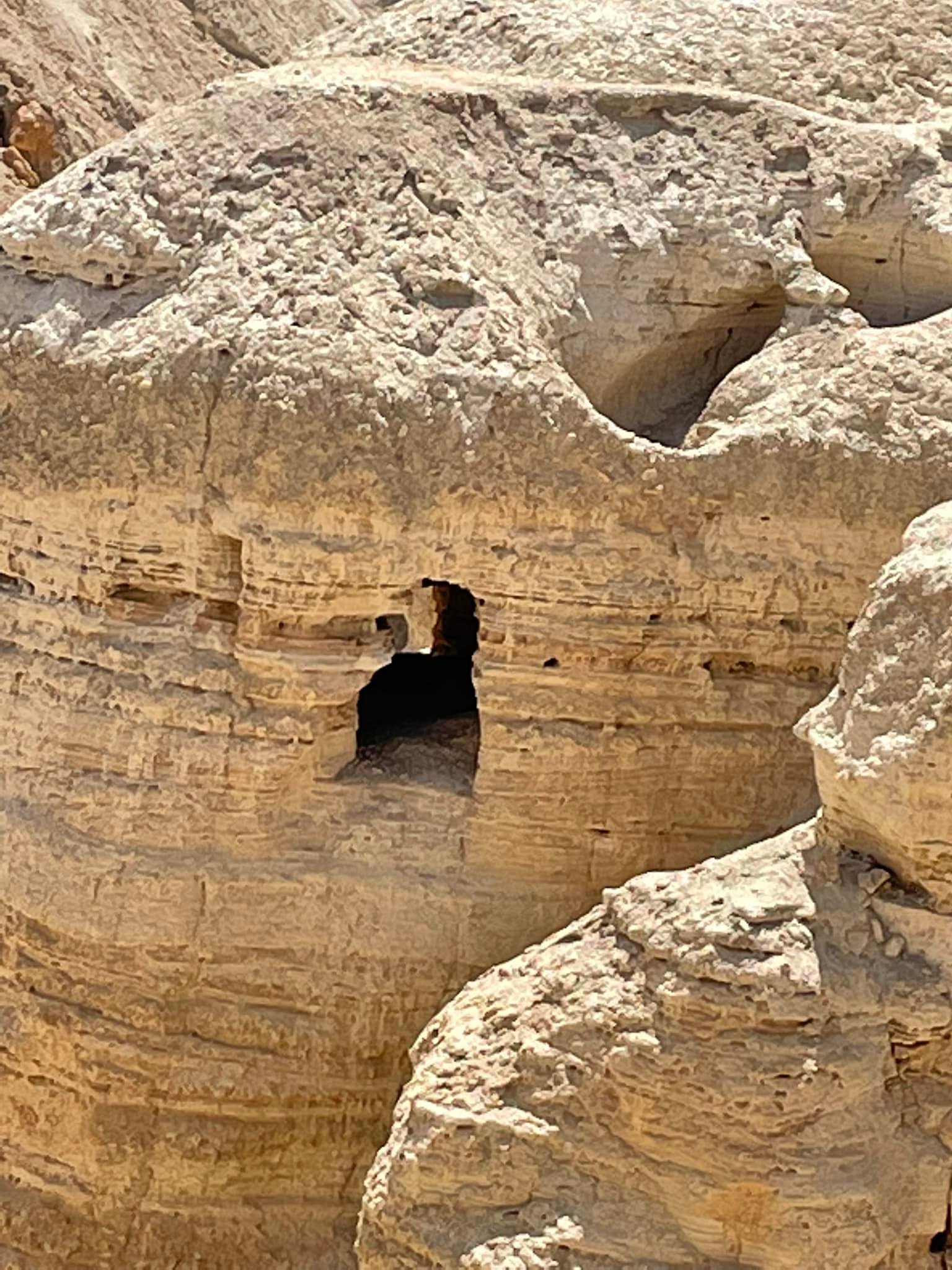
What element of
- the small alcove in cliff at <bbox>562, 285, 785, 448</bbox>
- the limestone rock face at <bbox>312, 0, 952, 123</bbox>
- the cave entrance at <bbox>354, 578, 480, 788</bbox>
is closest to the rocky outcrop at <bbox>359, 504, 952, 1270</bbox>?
the cave entrance at <bbox>354, 578, 480, 788</bbox>

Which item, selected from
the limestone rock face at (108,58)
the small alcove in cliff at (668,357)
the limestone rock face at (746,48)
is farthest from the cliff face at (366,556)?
the limestone rock face at (108,58)

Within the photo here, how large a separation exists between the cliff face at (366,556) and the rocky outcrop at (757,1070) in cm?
146

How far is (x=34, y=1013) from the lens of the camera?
10375 mm

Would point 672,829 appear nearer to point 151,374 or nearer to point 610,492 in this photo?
point 610,492

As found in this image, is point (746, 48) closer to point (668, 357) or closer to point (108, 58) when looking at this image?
point (668, 357)

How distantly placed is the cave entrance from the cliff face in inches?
1.6

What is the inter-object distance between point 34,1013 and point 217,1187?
3.42 ft

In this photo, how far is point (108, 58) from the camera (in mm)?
27500

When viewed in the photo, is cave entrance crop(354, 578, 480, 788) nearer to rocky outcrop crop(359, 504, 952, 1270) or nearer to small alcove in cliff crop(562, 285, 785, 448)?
small alcove in cliff crop(562, 285, 785, 448)

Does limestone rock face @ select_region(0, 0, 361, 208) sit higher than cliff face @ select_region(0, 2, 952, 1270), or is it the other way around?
limestone rock face @ select_region(0, 0, 361, 208)

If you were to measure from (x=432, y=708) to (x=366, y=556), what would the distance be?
61.6 inches

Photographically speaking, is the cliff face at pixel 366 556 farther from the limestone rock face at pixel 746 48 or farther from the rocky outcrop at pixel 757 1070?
the rocky outcrop at pixel 757 1070

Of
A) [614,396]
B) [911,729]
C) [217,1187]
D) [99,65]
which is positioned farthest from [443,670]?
[99,65]

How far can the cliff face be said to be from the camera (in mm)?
9805
